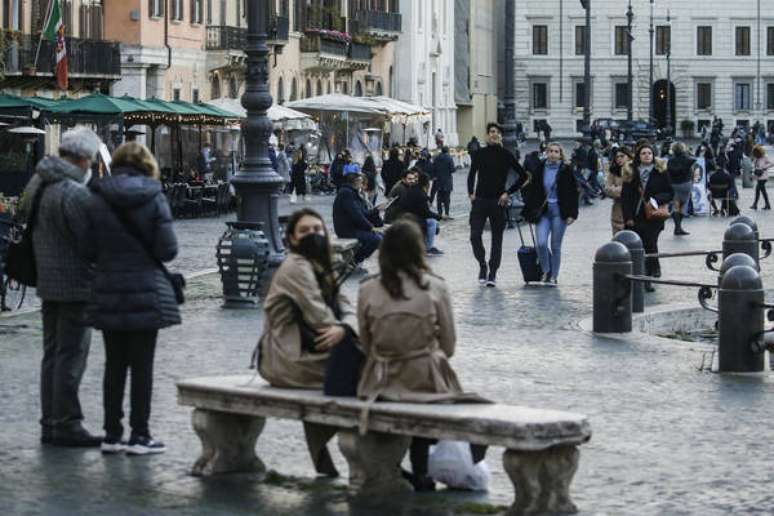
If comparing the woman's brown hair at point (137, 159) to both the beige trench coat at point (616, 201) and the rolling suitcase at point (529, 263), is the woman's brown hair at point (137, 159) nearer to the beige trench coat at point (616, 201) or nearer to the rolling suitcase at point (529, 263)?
the rolling suitcase at point (529, 263)

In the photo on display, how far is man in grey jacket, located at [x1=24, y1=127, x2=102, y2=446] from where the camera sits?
11742mm

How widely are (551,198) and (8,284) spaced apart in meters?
5.97

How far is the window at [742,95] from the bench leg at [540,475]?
409 ft

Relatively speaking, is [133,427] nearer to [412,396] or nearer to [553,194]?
[412,396]

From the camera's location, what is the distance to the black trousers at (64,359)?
38.8ft

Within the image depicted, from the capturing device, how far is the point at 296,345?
1081 centimetres

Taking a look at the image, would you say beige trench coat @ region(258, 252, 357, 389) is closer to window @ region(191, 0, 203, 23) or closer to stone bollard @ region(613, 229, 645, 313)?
stone bollard @ region(613, 229, 645, 313)

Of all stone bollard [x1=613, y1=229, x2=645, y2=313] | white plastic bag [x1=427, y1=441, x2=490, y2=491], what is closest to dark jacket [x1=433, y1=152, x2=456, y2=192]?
stone bollard [x1=613, y1=229, x2=645, y2=313]

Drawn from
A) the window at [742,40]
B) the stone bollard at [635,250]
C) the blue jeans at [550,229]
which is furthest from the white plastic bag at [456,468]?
the window at [742,40]

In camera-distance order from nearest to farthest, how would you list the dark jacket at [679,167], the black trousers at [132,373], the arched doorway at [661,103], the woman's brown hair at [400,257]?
the woman's brown hair at [400,257], the black trousers at [132,373], the dark jacket at [679,167], the arched doorway at [661,103]

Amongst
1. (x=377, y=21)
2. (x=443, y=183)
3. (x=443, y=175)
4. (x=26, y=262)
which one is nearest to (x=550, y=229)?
(x=26, y=262)

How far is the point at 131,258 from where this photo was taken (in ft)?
37.0

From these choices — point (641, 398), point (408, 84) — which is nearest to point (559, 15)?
point (408, 84)

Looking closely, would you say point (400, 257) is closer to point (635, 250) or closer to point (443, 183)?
point (635, 250)
